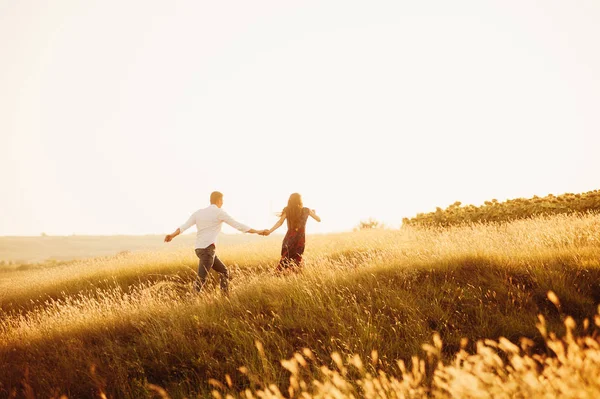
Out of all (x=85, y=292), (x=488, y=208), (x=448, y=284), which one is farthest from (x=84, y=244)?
(x=448, y=284)

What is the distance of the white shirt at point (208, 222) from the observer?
25.2 ft

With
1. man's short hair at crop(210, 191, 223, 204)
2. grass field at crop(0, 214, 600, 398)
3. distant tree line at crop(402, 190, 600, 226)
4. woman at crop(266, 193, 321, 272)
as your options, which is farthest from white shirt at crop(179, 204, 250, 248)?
distant tree line at crop(402, 190, 600, 226)

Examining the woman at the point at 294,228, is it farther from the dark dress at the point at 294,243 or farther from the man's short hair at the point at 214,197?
the man's short hair at the point at 214,197

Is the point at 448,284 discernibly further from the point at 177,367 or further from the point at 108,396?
the point at 108,396

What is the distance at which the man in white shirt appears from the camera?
7617mm

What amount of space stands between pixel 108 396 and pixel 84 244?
73.3 metres

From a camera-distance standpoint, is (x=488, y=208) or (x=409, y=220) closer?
(x=488, y=208)

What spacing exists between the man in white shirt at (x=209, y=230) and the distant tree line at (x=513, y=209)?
33.9 feet

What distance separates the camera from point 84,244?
67188mm

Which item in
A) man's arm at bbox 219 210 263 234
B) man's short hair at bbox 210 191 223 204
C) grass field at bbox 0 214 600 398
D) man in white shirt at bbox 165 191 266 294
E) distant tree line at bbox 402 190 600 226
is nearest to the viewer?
grass field at bbox 0 214 600 398

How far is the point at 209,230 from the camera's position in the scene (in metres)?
7.72

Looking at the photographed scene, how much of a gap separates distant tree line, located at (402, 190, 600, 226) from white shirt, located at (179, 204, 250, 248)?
1031cm

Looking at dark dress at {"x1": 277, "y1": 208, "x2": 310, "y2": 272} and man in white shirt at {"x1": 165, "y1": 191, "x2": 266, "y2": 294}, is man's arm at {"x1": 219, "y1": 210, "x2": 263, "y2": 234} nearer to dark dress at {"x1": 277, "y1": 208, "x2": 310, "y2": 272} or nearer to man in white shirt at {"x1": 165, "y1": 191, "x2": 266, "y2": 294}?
man in white shirt at {"x1": 165, "y1": 191, "x2": 266, "y2": 294}

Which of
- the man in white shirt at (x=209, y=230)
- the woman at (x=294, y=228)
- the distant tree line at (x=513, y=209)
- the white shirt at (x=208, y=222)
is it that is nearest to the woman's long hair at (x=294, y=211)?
the woman at (x=294, y=228)
